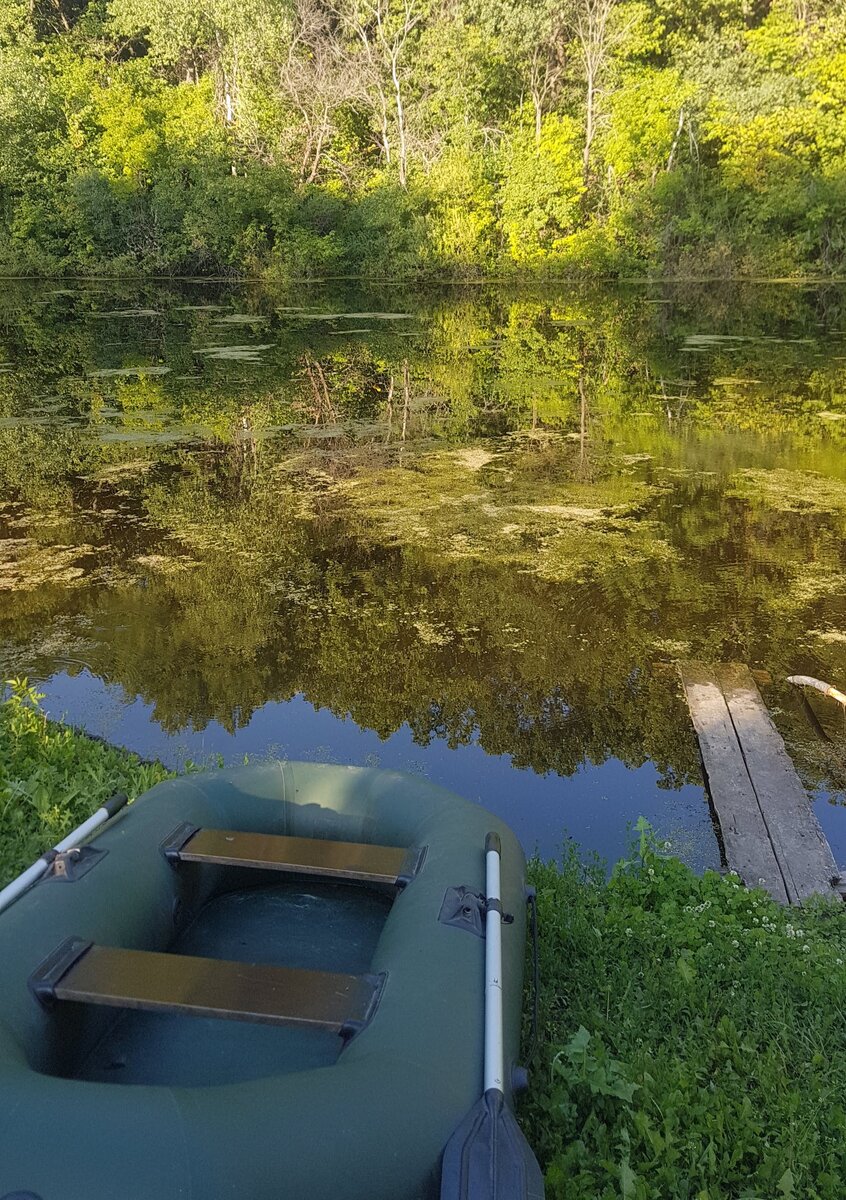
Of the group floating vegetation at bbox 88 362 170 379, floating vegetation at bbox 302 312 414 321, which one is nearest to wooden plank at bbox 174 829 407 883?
floating vegetation at bbox 88 362 170 379

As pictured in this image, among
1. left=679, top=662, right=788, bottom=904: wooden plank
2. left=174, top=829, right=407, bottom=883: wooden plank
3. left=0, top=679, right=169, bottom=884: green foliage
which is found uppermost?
left=174, top=829, right=407, bottom=883: wooden plank

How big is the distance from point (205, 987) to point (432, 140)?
908 inches

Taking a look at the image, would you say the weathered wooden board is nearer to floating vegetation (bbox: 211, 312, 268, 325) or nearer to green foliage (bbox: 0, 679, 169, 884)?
green foliage (bbox: 0, 679, 169, 884)

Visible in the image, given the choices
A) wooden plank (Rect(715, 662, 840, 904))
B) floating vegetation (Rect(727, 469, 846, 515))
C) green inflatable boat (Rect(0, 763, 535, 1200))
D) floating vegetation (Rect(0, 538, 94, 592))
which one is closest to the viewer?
green inflatable boat (Rect(0, 763, 535, 1200))

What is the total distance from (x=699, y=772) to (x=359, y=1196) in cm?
223

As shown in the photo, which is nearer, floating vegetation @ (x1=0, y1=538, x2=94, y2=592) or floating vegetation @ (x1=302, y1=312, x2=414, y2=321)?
floating vegetation @ (x1=0, y1=538, x2=94, y2=592)

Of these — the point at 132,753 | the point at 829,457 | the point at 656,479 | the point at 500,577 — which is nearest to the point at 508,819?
the point at 132,753

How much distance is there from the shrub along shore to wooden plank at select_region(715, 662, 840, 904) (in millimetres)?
179

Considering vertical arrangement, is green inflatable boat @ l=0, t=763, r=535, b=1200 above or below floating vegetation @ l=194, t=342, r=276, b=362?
below

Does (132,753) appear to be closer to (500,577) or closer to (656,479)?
(500,577)

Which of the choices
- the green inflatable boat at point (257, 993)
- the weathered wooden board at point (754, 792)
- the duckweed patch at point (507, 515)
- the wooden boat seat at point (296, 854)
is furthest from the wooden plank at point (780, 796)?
the duckweed patch at point (507, 515)

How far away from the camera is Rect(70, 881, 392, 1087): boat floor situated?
164cm

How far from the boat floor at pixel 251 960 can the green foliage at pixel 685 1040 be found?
480 mm

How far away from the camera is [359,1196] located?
47.9 inches
